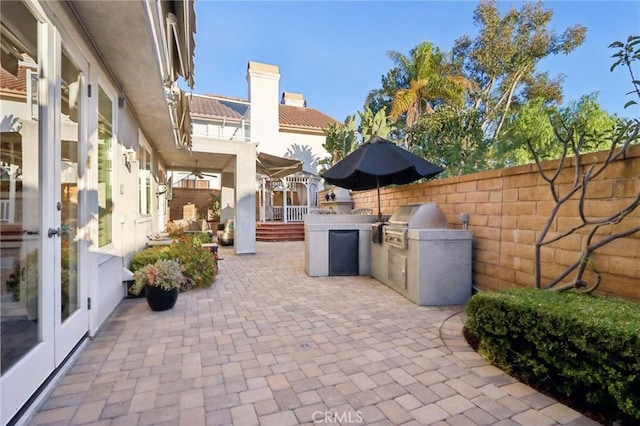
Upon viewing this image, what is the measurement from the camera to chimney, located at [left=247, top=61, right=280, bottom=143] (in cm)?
1764

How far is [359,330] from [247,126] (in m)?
15.6

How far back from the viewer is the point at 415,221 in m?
4.95

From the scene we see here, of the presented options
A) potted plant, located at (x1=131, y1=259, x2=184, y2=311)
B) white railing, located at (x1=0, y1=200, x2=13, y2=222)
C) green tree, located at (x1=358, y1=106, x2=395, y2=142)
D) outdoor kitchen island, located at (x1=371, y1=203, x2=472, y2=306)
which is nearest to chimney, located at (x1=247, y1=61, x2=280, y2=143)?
green tree, located at (x1=358, y1=106, x2=395, y2=142)

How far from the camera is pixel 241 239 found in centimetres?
942

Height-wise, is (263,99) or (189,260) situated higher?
(263,99)

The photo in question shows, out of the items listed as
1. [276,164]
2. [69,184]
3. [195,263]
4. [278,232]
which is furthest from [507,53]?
[69,184]

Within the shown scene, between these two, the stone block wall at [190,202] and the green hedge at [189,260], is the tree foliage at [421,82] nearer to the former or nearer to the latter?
the stone block wall at [190,202]

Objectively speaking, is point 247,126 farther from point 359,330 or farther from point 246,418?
point 246,418

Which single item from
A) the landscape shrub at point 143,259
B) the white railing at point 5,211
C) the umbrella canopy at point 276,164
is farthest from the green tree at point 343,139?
the white railing at point 5,211

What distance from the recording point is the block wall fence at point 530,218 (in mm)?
2842

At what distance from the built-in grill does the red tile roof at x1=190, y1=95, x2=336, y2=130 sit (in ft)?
46.9

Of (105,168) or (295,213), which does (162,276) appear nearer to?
A: (105,168)

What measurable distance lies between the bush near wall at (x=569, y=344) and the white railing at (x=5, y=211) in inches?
147

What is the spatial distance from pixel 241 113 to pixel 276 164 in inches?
358
